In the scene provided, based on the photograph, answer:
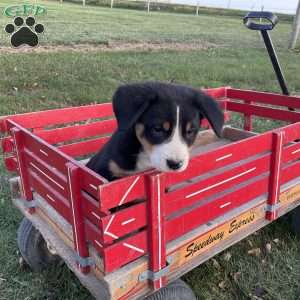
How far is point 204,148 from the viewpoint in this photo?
401cm

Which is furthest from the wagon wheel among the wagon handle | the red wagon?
the wagon handle

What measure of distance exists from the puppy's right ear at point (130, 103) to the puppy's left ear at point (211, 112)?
299 mm

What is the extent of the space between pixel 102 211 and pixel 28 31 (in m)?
7.60

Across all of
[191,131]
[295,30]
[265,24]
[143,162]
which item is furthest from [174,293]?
[295,30]

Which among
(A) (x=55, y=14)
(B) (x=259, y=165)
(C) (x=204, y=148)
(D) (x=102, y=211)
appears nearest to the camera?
(D) (x=102, y=211)

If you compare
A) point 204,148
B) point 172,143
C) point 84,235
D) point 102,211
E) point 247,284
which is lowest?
point 247,284

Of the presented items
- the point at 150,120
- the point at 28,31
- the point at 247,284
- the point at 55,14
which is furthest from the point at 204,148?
the point at 55,14

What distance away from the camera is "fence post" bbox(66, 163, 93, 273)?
197cm

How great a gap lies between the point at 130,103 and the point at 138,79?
5.59m

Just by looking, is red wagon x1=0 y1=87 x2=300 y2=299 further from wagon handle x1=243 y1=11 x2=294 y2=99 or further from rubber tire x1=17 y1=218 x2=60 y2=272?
wagon handle x1=243 y1=11 x2=294 y2=99

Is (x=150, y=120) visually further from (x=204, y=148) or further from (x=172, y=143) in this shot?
(x=204, y=148)

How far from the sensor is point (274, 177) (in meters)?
2.72

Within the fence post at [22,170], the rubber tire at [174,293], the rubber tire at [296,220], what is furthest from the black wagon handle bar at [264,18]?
the rubber tire at [174,293]

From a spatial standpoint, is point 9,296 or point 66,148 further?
point 66,148
